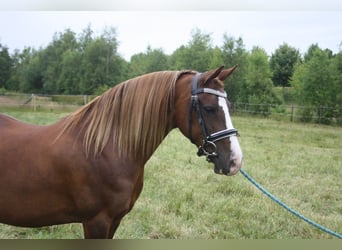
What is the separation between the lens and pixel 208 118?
1.07 meters

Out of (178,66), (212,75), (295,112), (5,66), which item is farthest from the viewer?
(295,112)

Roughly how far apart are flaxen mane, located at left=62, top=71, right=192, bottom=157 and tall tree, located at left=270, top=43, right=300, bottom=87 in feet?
4.13

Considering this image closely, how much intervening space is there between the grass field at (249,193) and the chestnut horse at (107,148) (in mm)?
694

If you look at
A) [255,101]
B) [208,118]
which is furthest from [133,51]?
[208,118]

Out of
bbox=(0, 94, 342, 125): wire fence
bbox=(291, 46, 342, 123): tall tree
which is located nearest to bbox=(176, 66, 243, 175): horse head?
bbox=(0, 94, 342, 125): wire fence

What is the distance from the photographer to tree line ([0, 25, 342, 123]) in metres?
2.03

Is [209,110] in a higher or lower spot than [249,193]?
higher

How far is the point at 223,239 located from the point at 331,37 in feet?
5.13

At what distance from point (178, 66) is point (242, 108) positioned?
582mm

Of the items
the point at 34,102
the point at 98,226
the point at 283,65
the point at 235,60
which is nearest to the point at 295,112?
the point at 283,65

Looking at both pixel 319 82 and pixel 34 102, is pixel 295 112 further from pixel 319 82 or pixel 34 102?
pixel 34 102

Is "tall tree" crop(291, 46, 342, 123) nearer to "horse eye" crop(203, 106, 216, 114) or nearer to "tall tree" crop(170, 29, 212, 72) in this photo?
"tall tree" crop(170, 29, 212, 72)

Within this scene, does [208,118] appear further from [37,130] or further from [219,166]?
[37,130]

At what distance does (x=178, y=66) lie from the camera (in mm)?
2113
